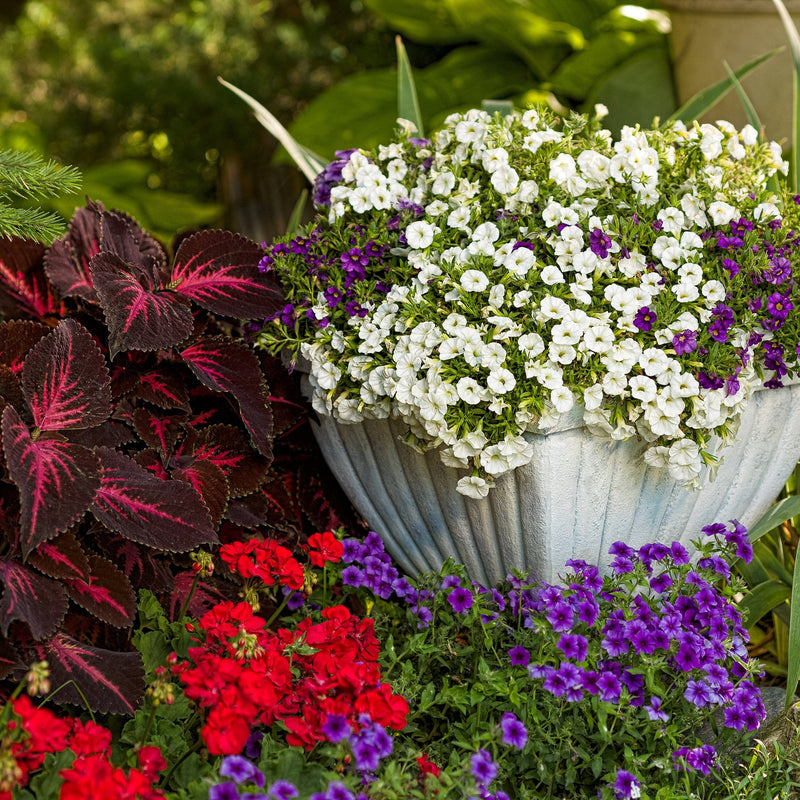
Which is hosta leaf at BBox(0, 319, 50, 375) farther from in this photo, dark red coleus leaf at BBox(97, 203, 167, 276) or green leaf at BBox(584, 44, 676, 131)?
green leaf at BBox(584, 44, 676, 131)

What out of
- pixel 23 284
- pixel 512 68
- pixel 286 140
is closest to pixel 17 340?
pixel 23 284

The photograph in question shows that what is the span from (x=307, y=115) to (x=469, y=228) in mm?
2030

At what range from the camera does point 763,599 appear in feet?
5.37

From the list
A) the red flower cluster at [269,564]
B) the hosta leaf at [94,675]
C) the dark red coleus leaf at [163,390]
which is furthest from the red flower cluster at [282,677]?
the dark red coleus leaf at [163,390]

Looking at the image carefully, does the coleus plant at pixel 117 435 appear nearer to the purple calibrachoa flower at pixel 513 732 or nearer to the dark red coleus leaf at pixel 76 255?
the dark red coleus leaf at pixel 76 255

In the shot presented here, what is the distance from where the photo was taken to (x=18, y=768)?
3.15 feet

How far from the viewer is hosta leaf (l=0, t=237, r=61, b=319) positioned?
1.62 meters

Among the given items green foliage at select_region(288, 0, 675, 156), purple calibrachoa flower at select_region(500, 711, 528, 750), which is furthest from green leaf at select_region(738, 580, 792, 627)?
green foliage at select_region(288, 0, 675, 156)

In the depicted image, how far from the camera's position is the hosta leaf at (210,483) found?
149 centimetres

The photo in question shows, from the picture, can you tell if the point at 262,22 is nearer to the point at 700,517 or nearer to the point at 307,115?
the point at 307,115

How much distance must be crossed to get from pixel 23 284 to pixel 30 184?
169 millimetres

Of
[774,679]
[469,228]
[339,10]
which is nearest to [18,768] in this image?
[469,228]

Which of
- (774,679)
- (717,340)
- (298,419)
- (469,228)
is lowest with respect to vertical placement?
(774,679)

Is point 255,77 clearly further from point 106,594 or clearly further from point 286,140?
point 106,594
